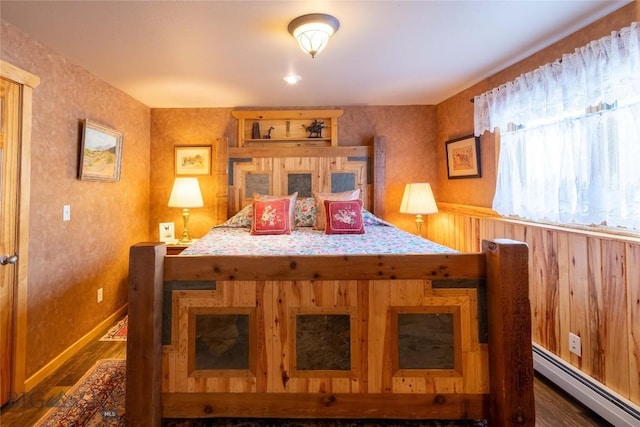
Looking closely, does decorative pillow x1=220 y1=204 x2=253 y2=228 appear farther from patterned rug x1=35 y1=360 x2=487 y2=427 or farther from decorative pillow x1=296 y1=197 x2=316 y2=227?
patterned rug x1=35 y1=360 x2=487 y2=427

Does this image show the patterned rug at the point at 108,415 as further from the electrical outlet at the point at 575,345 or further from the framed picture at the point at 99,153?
the framed picture at the point at 99,153

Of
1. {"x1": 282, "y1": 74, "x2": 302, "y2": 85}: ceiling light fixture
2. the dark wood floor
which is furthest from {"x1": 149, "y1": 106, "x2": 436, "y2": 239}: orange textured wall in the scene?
the dark wood floor

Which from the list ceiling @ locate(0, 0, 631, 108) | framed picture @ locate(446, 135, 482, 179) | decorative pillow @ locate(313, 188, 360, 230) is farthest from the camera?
decorative pillow @ locate(313, 188, 360, 230)

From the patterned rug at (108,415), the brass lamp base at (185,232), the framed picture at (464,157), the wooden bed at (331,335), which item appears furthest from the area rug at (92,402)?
the framed picture at (464,157)

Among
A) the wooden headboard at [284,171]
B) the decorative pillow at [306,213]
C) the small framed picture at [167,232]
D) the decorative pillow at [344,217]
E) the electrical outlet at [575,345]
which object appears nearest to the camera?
the electrical outlet at [575,345]

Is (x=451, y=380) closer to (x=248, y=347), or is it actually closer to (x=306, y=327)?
(x=306, y=327)

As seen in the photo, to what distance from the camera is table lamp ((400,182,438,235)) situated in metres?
3.43

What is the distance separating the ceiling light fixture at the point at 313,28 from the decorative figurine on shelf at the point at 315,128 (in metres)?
1.82

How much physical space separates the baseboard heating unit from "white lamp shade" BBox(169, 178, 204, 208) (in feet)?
11.1

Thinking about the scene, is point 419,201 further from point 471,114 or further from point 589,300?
point 589,300

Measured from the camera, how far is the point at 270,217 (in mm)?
3000

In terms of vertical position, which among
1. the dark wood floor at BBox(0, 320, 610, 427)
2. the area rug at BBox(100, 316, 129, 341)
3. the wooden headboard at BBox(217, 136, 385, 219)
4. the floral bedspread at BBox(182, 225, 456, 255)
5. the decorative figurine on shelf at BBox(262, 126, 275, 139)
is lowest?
the dark wood floor at BBox(0, 320, 610, 427)

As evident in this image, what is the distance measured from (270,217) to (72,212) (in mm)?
1577

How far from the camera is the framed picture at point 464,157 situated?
3.11 m
